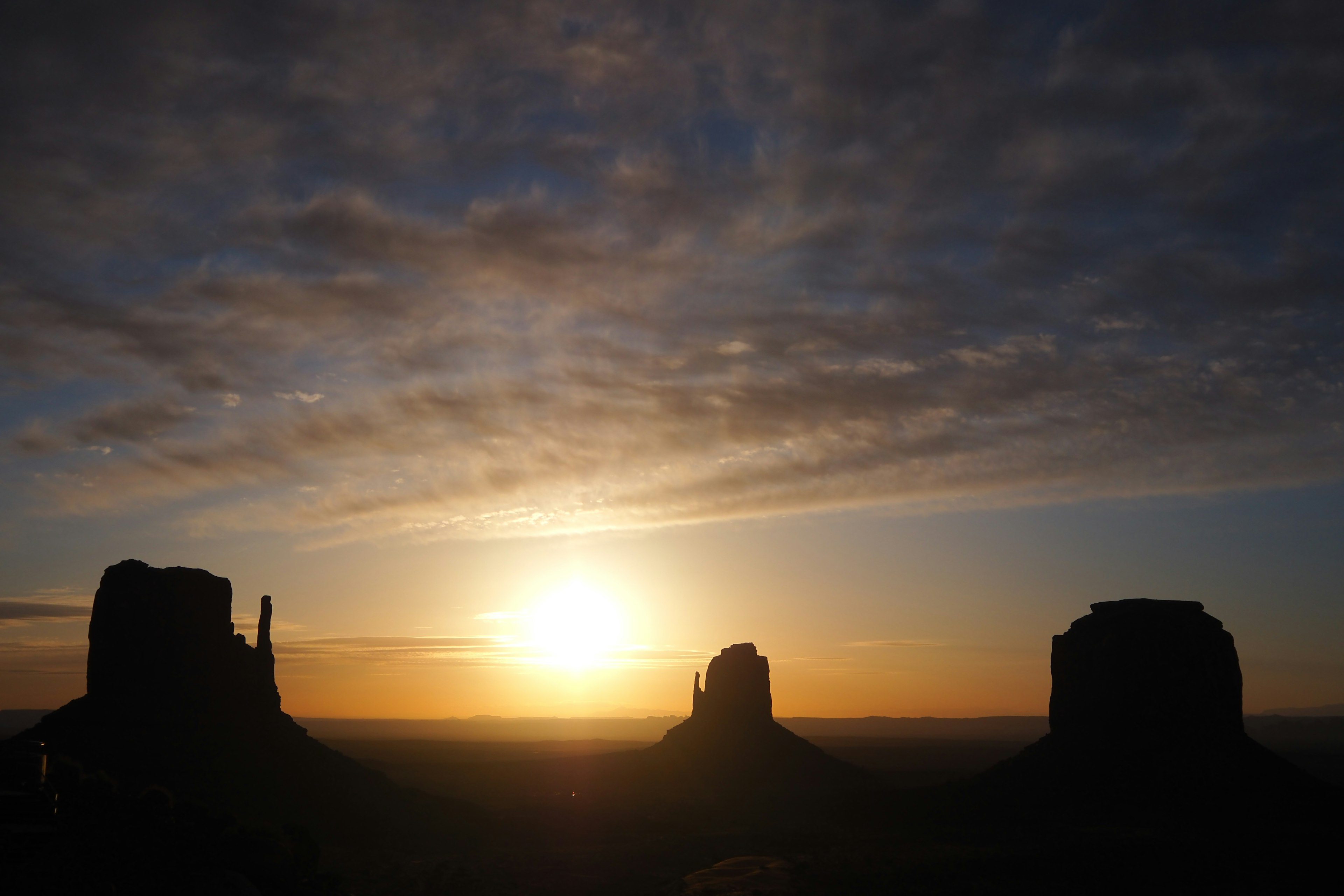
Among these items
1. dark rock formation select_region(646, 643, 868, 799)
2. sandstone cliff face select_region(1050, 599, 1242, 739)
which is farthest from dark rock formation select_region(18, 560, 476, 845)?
sandstone cliff face select_region(1050, 599, 1242, 739)

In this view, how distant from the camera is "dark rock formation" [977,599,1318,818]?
218ft

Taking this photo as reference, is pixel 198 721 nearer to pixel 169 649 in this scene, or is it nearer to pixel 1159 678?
pixel 169 649

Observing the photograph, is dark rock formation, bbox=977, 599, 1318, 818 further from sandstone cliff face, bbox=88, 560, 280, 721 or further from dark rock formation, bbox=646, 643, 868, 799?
sandstone cliff face, bbox=88, 560, 280, 721

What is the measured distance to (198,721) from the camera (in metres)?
68.0

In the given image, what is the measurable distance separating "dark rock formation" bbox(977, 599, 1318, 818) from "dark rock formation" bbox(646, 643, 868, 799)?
3540cm

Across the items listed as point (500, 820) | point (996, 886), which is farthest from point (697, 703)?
point (996, 886)

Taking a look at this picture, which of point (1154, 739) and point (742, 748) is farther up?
point (1154, 739)

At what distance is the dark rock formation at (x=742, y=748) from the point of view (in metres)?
109

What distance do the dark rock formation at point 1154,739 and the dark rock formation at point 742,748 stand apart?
35396 millimetres

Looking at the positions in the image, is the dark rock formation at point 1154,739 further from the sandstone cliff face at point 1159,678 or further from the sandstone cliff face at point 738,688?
the sandstone cliff face at point 738,688

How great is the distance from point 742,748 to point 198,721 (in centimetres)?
6764

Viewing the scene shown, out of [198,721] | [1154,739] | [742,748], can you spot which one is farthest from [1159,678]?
[198,721]

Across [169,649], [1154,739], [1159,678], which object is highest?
[169,649]

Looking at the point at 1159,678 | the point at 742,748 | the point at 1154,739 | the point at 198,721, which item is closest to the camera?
the point at 198,721
